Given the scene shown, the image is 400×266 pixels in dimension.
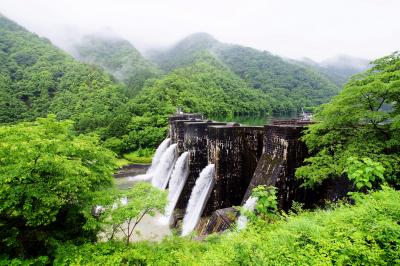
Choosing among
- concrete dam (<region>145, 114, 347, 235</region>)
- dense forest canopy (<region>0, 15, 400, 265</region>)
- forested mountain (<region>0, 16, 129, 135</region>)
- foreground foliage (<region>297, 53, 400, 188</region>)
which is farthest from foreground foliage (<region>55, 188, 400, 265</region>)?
forested mountain (<region>0, 16, 129, 135</region>)

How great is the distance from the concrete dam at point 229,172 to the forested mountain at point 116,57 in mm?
53288

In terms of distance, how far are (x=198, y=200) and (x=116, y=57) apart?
378 feet

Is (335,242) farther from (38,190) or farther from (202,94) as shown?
(202,94)

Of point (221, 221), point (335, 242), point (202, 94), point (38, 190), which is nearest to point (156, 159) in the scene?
point (221, 221)

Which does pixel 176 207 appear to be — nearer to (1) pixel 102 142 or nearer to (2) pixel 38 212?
(2) pixel 38 212

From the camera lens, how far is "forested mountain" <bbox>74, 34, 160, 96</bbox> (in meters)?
92.6

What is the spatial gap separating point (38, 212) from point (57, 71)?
58.7 meters

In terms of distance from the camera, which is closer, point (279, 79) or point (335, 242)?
point (335, 242)

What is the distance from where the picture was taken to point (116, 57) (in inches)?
A: 4547

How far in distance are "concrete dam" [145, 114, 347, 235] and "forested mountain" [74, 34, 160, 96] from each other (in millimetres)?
53288

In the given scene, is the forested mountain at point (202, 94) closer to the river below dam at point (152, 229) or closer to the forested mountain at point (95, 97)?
the forested mountain at point (95, 97)

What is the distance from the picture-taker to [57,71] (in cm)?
5572

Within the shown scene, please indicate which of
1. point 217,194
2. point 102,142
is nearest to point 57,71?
point 102,142

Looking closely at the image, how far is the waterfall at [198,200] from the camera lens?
14262 mm
